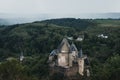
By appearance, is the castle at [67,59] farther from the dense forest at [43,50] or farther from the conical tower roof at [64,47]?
the dense forest at [43,50]

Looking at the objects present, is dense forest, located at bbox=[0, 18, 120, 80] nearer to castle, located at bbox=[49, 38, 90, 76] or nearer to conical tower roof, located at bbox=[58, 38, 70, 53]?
castle, located at bbox=[49, 38, 90, 76]

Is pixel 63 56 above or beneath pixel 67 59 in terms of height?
above

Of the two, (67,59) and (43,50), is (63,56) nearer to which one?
(67,59)

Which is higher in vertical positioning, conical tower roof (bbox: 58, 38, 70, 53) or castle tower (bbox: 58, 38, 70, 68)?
conical tower roof (bbox: 58, 38, 70, 53)

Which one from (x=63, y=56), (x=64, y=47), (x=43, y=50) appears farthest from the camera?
(x=43, y=50)

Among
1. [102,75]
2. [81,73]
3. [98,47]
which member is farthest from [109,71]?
[98,47]

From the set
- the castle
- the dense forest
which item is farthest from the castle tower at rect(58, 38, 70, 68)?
the dense forest

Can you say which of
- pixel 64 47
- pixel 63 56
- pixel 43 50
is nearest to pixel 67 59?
pixel 63 56

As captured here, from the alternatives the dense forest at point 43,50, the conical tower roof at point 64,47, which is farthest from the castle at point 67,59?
the dense forest at point 43,50

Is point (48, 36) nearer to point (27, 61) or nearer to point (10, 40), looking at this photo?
point (10, 40)
